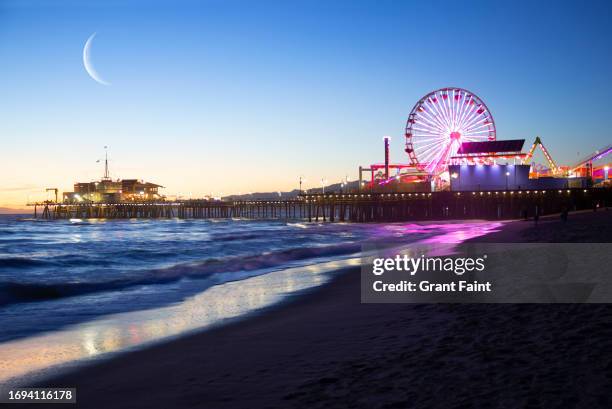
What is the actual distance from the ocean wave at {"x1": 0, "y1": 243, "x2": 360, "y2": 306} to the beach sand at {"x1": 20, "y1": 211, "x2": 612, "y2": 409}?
7372 millimetres

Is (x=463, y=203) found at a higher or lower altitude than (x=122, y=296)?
higher

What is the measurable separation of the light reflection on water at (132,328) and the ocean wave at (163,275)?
333 cm

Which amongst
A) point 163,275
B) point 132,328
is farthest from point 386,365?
point 163,275

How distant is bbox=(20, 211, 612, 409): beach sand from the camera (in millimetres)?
3611

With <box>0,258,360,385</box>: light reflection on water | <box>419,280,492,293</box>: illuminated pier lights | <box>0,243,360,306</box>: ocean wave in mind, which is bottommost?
<box>0,243,360,306</box>: ocean wave

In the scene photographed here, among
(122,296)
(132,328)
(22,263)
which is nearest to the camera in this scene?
(132,328)

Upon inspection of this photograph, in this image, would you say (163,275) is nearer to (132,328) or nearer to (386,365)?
(132,328)

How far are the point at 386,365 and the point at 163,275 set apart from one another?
12.3 m

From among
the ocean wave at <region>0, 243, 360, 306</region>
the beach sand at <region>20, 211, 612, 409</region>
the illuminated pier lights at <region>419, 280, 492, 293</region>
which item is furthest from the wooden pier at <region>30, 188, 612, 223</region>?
the beach sand at <region>20, 211, 612, 409</region>

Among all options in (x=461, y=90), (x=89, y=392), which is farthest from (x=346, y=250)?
(x=461, y=90)

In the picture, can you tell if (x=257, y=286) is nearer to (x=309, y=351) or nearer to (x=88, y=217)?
(x=309, y=351)

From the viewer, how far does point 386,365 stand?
4402 millimetres

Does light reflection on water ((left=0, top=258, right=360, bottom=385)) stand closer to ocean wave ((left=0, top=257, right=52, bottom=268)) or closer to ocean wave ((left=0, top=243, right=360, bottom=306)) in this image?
ocean wave ((left=0, top=243, right=360, bottom=306))

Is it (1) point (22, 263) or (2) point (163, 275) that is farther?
(1) point (22, 263)
